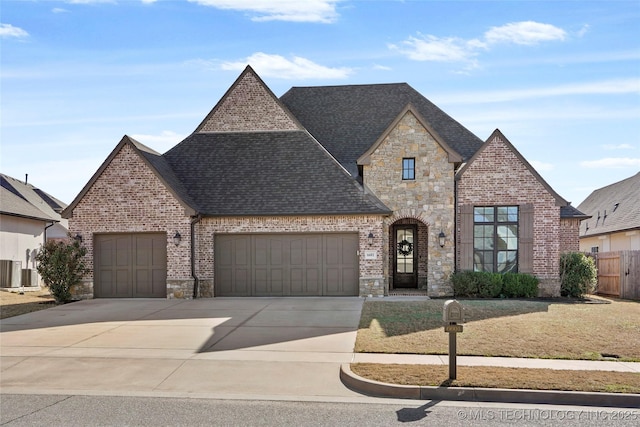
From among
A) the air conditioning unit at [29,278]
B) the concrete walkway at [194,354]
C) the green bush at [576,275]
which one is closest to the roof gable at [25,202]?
the air conditioning unit at [29,278]

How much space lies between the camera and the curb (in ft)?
22.6

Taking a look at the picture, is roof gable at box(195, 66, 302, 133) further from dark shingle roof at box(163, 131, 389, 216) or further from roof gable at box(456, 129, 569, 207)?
roof gable at box(456, 129, 569, 207)

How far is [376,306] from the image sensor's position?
15.1 metres

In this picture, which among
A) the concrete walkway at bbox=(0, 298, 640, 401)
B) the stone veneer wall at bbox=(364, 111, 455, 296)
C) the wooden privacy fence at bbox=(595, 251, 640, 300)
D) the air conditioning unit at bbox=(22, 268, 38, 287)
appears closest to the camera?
the concrete walkway at bbox=(0, 298, 640, 401)

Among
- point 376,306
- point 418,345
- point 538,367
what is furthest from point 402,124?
point 538,367

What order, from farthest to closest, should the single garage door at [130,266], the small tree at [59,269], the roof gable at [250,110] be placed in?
the roof gable at [250,110]
the single garage door at [130,266]
the small tree at [59,269]

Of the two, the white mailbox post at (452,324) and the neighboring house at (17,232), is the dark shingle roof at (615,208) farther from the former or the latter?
the neighboring house at (17,232)

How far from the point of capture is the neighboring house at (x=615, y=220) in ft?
83.6

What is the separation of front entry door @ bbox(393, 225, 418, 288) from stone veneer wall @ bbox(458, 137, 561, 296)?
2.95m

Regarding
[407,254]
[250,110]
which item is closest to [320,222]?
[407,254]

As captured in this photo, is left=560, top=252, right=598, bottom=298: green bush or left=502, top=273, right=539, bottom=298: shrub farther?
left=560, top=252, right=598, bottom=298: green bush

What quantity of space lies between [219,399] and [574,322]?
916cm

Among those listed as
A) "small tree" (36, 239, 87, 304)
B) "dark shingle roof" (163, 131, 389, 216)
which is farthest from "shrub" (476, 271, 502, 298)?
"small tree" (36, 239, 87, 304)

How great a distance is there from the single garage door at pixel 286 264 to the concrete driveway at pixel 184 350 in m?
2.33
